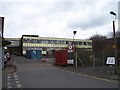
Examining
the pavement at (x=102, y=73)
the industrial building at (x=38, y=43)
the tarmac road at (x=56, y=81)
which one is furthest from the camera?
the industrial building at (x=38, y=43)

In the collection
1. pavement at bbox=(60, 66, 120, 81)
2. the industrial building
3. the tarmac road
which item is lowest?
the tarmac road

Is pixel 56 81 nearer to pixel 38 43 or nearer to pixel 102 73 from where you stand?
pixel 102 73

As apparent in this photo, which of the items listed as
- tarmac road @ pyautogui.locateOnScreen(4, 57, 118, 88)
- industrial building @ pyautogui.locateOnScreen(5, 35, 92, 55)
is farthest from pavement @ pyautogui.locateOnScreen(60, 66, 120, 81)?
industrial building @ pyautogui.locateOnScreen(5, 35, 92, 55)

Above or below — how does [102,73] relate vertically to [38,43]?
below

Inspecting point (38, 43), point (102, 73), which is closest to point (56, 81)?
point (102, 73)

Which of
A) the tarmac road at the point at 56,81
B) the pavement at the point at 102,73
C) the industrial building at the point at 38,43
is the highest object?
the industrial building at the point at 38,43

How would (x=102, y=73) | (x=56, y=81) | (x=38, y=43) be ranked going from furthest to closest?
(x=38, y=43) → (x=102, y=73) → (x=56, y=81)

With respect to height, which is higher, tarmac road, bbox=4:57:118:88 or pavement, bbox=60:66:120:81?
pavement, bbox=60:66:120:81

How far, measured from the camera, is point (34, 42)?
11650cm

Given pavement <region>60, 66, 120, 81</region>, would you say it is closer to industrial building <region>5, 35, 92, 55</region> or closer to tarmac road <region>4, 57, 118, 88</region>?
tarmac road <region>4, 57, 118, 88</region>

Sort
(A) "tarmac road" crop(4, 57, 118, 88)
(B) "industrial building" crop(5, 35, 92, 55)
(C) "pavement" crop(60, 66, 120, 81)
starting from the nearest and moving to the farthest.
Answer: (A) "tarmac road" crop(4, 57, 118, 88) < (C) "pavement" crop(60, 66, 120, 81) < (B) "industrial building" crop(5, 35, 92, 55)

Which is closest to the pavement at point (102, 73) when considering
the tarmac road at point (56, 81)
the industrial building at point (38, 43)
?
the tarmac road at point (56, 81)

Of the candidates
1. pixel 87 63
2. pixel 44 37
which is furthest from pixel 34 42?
pixel 87 63

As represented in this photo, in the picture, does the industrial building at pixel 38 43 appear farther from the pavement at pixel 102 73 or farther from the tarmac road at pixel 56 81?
the tarmac road at pixel 56 81
